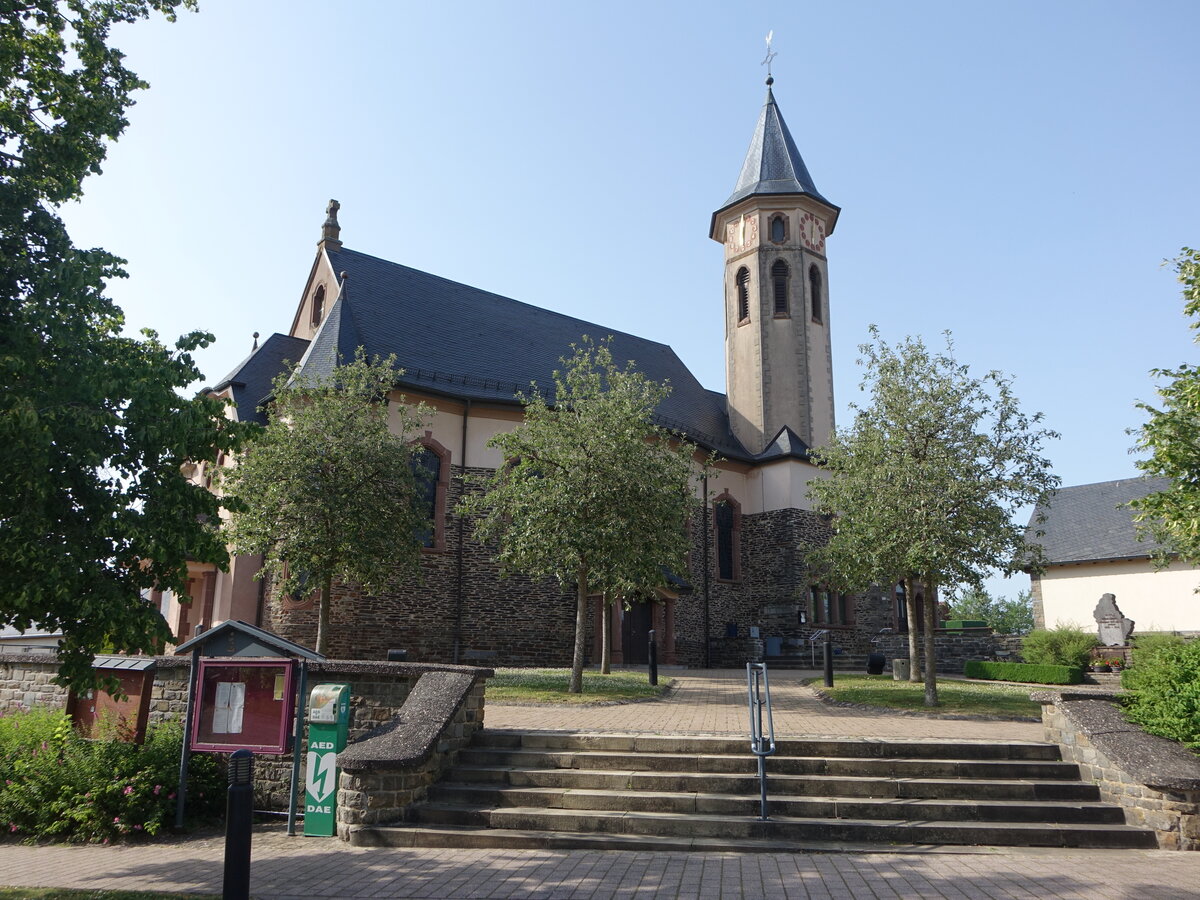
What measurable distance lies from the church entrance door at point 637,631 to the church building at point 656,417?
6cm

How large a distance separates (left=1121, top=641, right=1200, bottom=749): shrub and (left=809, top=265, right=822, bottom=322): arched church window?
25.8m

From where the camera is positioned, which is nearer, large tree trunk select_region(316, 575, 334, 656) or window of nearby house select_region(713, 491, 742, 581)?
large tree trunk select_region(316, 575, 334, 656)

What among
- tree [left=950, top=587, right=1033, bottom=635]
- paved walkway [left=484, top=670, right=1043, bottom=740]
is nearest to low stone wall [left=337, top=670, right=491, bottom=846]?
paved walkway [left=484, top=670, right=1043, bottom=740]

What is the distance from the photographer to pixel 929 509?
15.5 m

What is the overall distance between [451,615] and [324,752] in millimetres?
14186

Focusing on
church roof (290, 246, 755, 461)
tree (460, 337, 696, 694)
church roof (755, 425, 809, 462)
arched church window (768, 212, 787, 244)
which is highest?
arched church window (768, 212, 787, 244)

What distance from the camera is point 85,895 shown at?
21.1ft

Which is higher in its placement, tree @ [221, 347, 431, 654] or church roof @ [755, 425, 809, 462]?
church roof @ [755, 425, 809, 462]

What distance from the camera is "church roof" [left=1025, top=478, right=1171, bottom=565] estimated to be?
118ft

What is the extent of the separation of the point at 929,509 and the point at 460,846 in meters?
10.8

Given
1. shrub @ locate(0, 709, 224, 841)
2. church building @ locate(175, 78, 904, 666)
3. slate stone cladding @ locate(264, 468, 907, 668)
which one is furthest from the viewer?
church building @ locate(175, 78, 904, 666)

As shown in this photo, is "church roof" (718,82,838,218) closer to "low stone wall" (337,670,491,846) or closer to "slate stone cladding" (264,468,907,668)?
Result: "slate stone cladding" (264,468,907,668)

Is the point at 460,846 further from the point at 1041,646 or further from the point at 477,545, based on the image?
the point at 1041,646

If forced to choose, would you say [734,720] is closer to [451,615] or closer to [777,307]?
[451,615]
